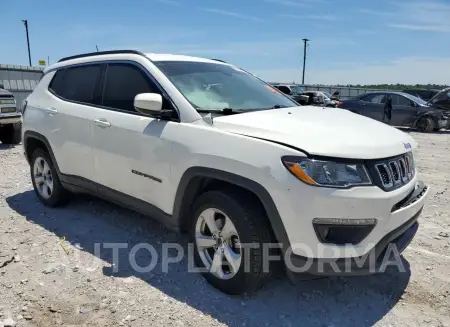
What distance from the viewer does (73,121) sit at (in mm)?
4281

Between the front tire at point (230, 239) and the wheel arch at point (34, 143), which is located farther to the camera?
the wheel arch at point (34, 143)

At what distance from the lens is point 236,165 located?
279cm

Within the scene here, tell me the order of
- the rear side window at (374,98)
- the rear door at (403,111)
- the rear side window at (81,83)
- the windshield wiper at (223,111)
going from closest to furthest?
the windshield wiper at (223,111) → the rear side window at (81,83) → the rear door at (403,111) → the rear side window at (374,98)

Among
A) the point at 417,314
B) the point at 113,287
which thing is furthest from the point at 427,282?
the point at 113,287

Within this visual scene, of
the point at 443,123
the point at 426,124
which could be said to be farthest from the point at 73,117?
the point at 443,123

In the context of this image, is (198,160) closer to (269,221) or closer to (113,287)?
(269,221)

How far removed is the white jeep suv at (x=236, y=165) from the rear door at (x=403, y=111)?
40.7 feet

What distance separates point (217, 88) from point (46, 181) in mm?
2675

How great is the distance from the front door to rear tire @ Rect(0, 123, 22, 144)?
7547 mm

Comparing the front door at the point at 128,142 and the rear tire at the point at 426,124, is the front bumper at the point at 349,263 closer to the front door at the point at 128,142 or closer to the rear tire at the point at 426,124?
the front door at the point at 128,142

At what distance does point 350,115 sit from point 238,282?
1.76 meters

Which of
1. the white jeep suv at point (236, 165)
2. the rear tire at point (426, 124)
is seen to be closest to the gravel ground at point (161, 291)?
the white jeep suv at point (236, 165)

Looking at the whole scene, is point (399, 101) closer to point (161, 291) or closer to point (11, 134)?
point (11, 134)

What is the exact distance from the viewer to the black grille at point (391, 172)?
262 centimetres
